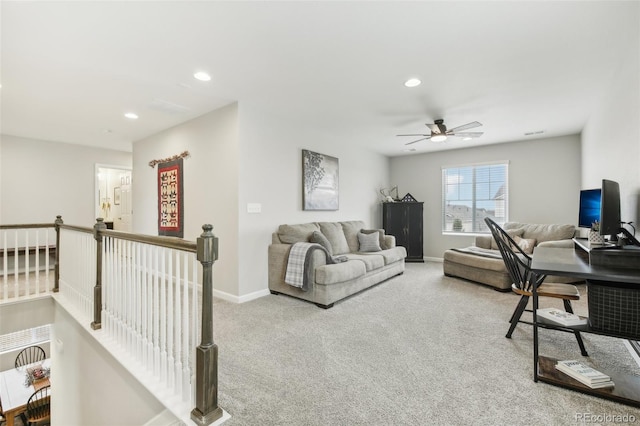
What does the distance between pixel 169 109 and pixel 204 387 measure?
135 inches

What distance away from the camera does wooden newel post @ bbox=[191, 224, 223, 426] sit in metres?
1.52

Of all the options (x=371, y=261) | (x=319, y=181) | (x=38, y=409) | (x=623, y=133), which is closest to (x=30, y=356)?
(x=38, y=409)

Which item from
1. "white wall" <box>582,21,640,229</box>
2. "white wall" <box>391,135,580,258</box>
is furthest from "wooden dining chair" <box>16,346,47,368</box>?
"white wall" <box>582,21,640,229</box>

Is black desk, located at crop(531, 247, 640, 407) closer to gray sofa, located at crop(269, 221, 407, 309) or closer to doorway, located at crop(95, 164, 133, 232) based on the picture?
gray sofa, located at crop(269, 221, 407, 309)

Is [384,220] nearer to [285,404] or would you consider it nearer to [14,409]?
[285,404]

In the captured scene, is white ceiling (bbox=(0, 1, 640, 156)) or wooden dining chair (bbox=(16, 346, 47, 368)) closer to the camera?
white ceiling (bbox=(0, 1, 640, 156))

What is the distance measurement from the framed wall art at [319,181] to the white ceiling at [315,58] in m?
0.79

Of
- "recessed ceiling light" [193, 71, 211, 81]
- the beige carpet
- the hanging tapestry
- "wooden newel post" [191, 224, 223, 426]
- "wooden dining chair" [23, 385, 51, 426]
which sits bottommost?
"wooden dining chair" [23, 385, 51, 426]

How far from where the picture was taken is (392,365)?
6.81ft

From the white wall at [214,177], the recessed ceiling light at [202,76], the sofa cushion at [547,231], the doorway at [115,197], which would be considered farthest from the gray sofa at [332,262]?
the doorway at [115,197]

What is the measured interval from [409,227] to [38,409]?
7128 mm
